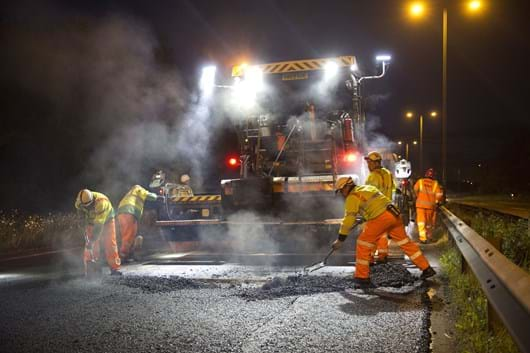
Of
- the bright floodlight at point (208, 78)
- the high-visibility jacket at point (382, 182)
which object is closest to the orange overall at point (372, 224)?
the high-visibility jacket at point (382, 182)

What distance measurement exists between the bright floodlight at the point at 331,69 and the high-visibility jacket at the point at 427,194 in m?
3.25

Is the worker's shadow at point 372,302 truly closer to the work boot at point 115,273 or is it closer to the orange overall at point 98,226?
the work boot at point 115,273

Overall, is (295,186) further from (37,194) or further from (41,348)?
(37,194)

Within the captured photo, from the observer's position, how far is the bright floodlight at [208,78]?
900 cm

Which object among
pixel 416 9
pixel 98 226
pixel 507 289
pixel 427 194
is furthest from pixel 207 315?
pixel 416 9

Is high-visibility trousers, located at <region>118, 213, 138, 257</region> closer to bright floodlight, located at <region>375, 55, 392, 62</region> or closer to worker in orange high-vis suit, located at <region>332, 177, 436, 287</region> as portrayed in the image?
worker in orange high-vis suit, located at <region>332, 177, 436, 287</region>

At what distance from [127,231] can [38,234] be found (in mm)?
4269

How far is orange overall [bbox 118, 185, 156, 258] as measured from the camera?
26.4 feet

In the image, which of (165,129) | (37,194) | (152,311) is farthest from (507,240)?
(37,194)

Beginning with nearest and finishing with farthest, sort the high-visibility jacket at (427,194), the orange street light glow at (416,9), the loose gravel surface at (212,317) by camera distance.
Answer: the loose gravel surface at (212,317)
the high-visibility jacket at (427,194)
the orange street light glow at (416,9)

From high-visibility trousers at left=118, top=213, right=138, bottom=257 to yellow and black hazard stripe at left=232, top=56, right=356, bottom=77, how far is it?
3165mm

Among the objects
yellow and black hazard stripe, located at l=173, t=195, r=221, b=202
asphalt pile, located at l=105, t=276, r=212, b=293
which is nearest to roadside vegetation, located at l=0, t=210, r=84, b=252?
yellow and black hazard stripe, located at l=173, t=195, r=221, b=202

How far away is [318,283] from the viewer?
5473 mm

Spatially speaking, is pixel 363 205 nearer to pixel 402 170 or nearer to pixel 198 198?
pixel 198 198
